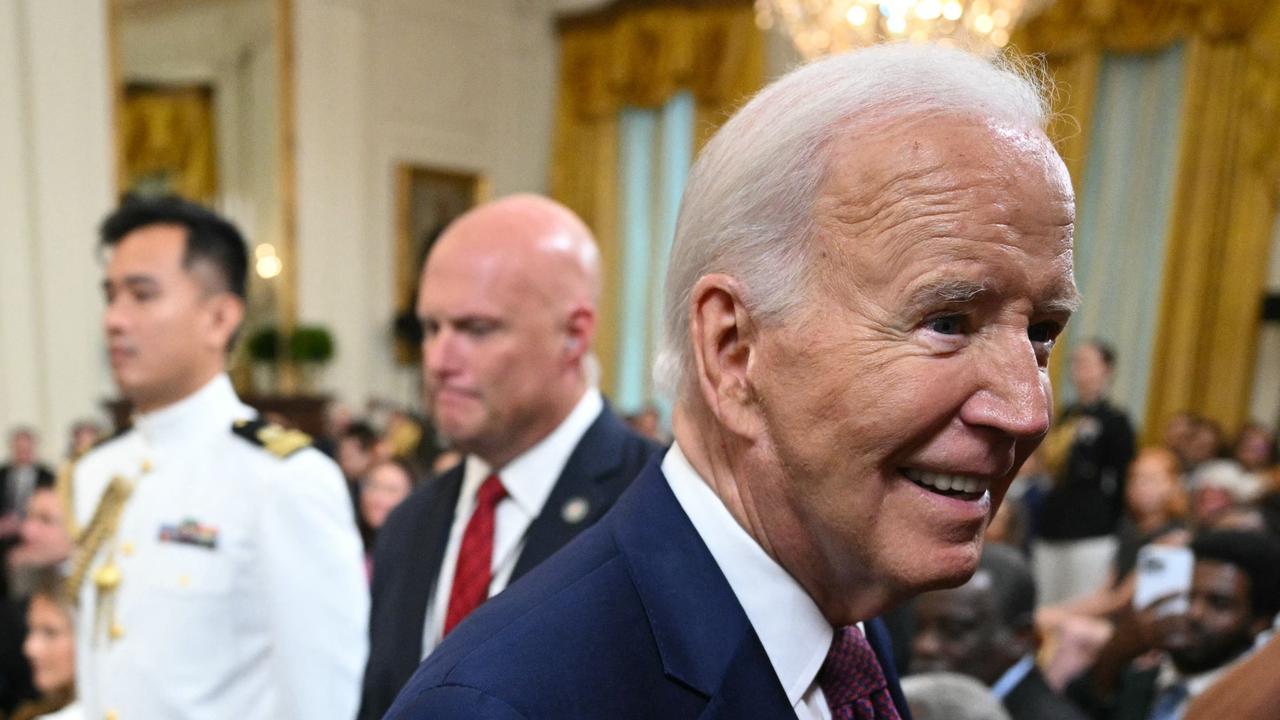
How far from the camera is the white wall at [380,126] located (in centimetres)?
914

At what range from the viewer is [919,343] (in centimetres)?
72

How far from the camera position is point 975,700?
1514 mm

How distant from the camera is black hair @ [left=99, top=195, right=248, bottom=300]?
2.00 meters

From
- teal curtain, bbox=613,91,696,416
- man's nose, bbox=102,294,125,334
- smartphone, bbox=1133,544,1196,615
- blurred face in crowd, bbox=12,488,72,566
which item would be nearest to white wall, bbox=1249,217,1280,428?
teal curtain, bbox=613,91,696,416

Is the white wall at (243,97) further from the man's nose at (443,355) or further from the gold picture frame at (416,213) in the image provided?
the man's nose at (443,355)

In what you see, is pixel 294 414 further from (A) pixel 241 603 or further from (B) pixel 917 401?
(B) pixel 917 401

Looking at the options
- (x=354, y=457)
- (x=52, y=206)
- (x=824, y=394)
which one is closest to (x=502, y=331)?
(x=824, y=394)

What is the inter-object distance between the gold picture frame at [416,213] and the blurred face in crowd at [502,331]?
7.94m

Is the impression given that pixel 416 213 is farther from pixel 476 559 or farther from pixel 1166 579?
pixel 476 559

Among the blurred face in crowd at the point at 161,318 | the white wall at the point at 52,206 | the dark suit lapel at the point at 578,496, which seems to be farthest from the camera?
the white wall at the point at 52,206

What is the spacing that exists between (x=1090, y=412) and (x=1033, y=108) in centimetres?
502

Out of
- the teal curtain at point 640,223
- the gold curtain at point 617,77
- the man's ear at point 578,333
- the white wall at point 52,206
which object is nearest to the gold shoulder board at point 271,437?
the man's ear at point 578,333

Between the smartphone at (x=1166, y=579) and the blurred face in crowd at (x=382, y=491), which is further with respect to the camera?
the blurred face in crowd at (x=382, y=491)

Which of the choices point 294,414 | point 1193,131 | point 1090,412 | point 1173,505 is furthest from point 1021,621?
point 294,414
